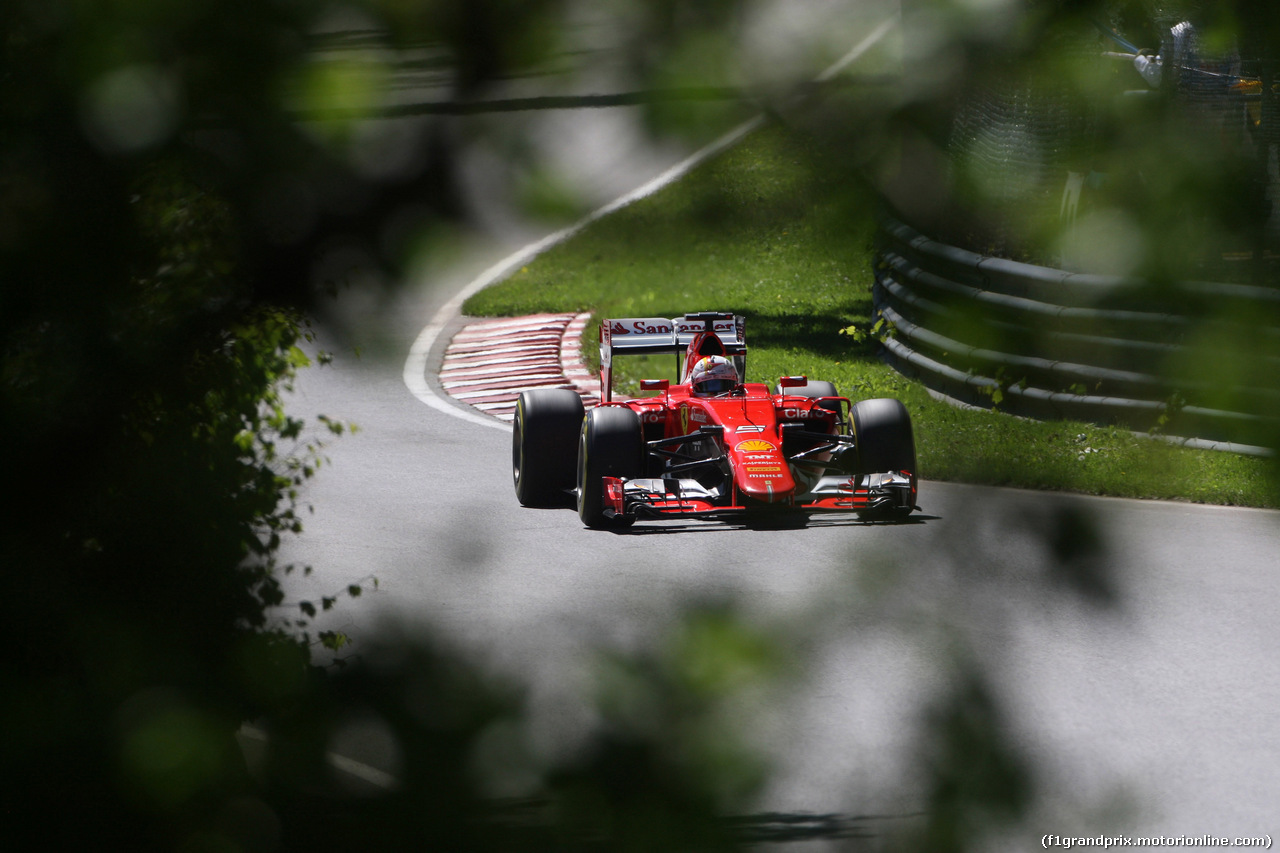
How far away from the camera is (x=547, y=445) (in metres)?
8.38

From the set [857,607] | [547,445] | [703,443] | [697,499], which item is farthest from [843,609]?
[547,445]

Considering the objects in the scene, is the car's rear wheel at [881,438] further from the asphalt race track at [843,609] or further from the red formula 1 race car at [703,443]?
the asphalt race track at [843,609]

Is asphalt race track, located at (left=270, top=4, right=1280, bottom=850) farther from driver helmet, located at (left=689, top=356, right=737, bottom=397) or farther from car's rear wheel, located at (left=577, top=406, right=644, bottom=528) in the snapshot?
driver helmet, located at (left=689, top=356, right=737, bottom=397)

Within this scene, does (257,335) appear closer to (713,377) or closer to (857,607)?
(857,607)

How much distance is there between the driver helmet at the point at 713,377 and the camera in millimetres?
8203

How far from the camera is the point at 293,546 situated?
7023 mm

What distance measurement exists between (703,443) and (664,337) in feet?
2.72

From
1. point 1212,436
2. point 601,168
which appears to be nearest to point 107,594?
point 601,168

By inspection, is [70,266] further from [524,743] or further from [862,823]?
[862,823]

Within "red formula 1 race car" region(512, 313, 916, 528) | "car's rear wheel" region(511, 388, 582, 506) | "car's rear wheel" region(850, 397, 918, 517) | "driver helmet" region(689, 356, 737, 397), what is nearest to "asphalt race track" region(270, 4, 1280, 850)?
"red formula 1 race car" region(512, 313, 916, 528)

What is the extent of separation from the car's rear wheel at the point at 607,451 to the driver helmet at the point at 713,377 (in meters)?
0.58

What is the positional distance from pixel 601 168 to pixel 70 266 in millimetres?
470

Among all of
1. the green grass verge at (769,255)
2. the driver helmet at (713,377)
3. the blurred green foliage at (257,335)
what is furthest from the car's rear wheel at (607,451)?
the green grass verge at (769,255)

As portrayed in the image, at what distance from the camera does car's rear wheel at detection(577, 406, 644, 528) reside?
7.72 metres
